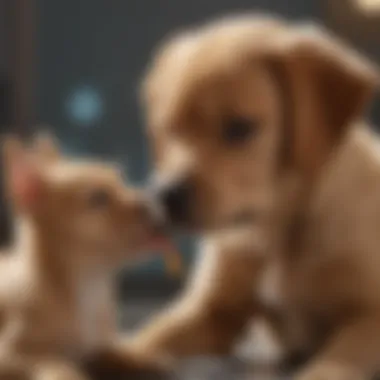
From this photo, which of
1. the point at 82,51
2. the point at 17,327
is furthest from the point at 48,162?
the point at 82,51

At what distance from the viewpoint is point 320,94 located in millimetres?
1059

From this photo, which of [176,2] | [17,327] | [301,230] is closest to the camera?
[17,327]

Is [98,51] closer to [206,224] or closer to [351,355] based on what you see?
[206,224]

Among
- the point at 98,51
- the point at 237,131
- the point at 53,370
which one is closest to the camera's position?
the point at 53,370

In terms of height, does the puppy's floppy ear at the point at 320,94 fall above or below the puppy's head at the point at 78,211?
above

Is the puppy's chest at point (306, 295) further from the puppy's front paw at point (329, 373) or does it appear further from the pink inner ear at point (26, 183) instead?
the pink inner ear at point (26, 183)

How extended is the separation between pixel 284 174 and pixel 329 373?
0.72 ft

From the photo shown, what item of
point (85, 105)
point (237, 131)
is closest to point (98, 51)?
point (85, 105)

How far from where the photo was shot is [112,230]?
1.00m

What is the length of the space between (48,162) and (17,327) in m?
0.17

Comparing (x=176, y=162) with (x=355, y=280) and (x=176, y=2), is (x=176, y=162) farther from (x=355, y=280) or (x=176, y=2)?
(x=176, y=2)

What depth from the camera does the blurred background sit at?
1353mm

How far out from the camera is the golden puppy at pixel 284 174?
41.1 inches

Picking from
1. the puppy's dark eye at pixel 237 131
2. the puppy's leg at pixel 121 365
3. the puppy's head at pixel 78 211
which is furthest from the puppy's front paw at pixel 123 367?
the puppy's dark eye at pixel 237 131
